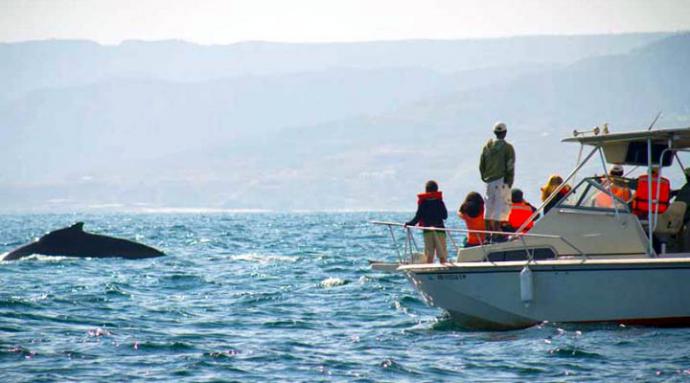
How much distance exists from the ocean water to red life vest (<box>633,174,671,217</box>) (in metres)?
1.99

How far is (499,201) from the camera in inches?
744

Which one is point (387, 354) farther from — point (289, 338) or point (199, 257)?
point (199, 257)

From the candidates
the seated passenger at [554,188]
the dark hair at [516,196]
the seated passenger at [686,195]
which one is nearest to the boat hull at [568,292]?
the seated passenger at [686,195]

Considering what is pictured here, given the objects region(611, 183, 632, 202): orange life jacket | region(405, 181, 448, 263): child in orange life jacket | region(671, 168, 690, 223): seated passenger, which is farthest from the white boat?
region(405, 181, 448, 263): child in orange life jacket

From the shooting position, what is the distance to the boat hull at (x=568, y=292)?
16141mm

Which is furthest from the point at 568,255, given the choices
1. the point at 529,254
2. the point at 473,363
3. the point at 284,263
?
the point at 284,263

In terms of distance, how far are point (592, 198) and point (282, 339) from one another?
193 inches

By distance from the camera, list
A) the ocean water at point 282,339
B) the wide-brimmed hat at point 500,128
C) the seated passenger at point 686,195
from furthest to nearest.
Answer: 1. the wide-brimmed hat at point 500,128
2. the seated passenger at point 686,195
3. the ocean water at point 282,339

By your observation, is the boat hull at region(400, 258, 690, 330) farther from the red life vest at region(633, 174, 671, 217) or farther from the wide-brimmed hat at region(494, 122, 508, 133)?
the wide-brimmed hat at region(494, 122, 508, 133)

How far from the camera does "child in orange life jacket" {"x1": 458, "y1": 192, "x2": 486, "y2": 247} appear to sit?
61.7 ft

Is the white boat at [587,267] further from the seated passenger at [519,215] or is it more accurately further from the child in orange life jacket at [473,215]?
the child in orange life jacket at [473,215]

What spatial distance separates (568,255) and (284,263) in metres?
20.0

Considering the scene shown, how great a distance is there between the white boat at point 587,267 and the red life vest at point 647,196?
4.6 inches

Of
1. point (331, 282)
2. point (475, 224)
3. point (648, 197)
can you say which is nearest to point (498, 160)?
point (475, 224)
